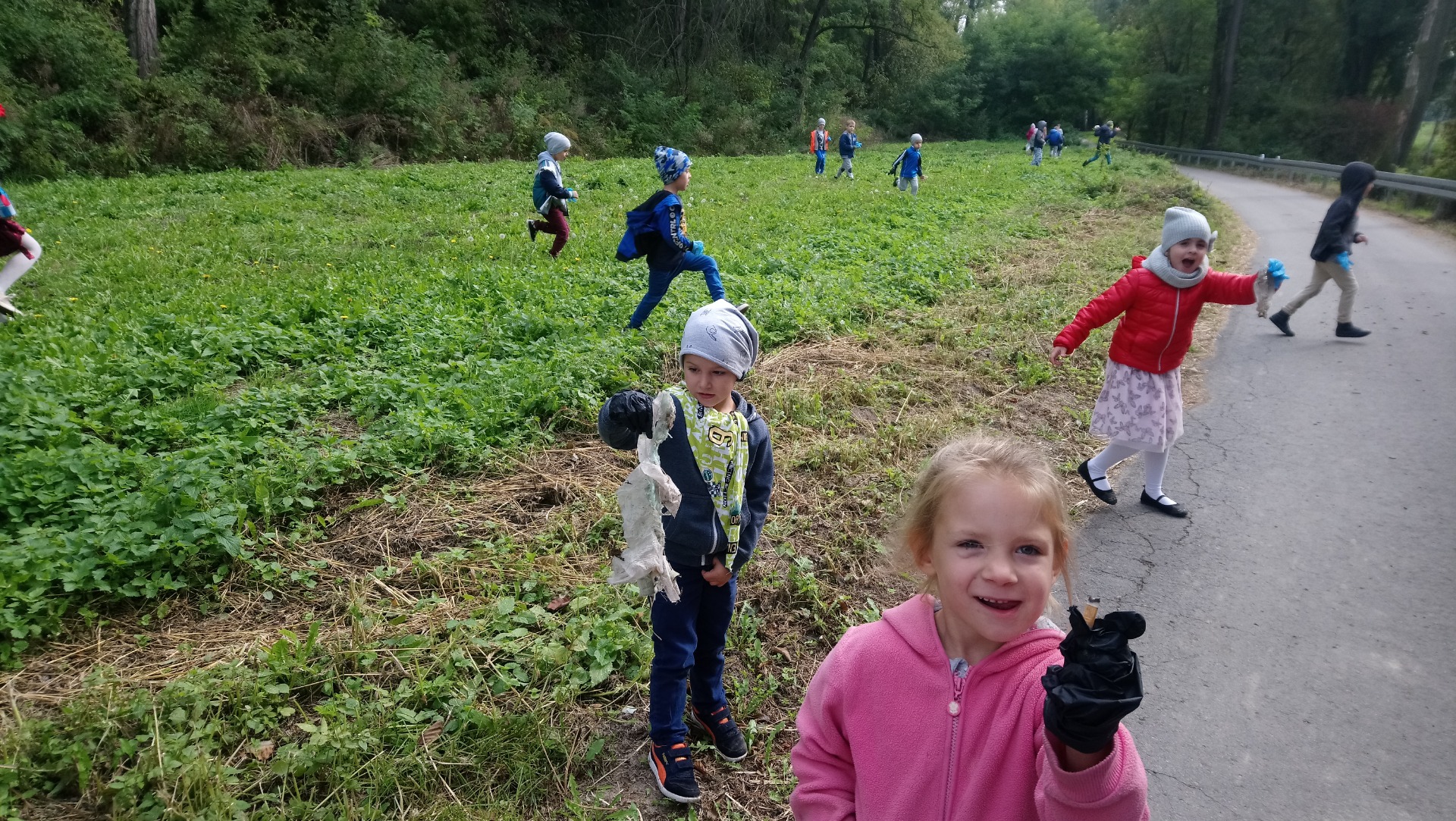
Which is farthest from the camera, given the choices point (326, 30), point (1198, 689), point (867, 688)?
point (326, 30)

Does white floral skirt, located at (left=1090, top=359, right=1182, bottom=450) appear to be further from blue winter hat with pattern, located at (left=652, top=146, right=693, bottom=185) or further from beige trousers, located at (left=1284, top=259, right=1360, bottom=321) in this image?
beige trousers, located at (left=1284, top=259, right=1360, bottom=321)

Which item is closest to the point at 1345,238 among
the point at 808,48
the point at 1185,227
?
the point at 1185,227

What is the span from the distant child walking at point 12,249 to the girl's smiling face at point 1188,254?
9.42m

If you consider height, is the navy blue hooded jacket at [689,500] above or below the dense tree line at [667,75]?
below

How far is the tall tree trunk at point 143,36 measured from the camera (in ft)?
61.7

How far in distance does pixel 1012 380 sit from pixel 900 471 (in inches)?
87.8

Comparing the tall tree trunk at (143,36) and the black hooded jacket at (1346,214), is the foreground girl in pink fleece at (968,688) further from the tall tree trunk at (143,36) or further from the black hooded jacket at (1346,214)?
the tall tree trunk at (143,36)

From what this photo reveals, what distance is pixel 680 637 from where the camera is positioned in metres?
2.95

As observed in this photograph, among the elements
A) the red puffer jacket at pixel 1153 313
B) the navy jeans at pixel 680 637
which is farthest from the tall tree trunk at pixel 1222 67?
the navy jeans at pixel 680 637

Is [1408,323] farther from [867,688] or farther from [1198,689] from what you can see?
[867,688]

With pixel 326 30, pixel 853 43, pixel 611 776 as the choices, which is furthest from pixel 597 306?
pixel 853 43

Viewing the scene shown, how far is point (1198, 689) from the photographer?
353 cm

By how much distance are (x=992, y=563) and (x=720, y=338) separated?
136 centimetres

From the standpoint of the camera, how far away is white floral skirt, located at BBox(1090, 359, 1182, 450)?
504 cm
